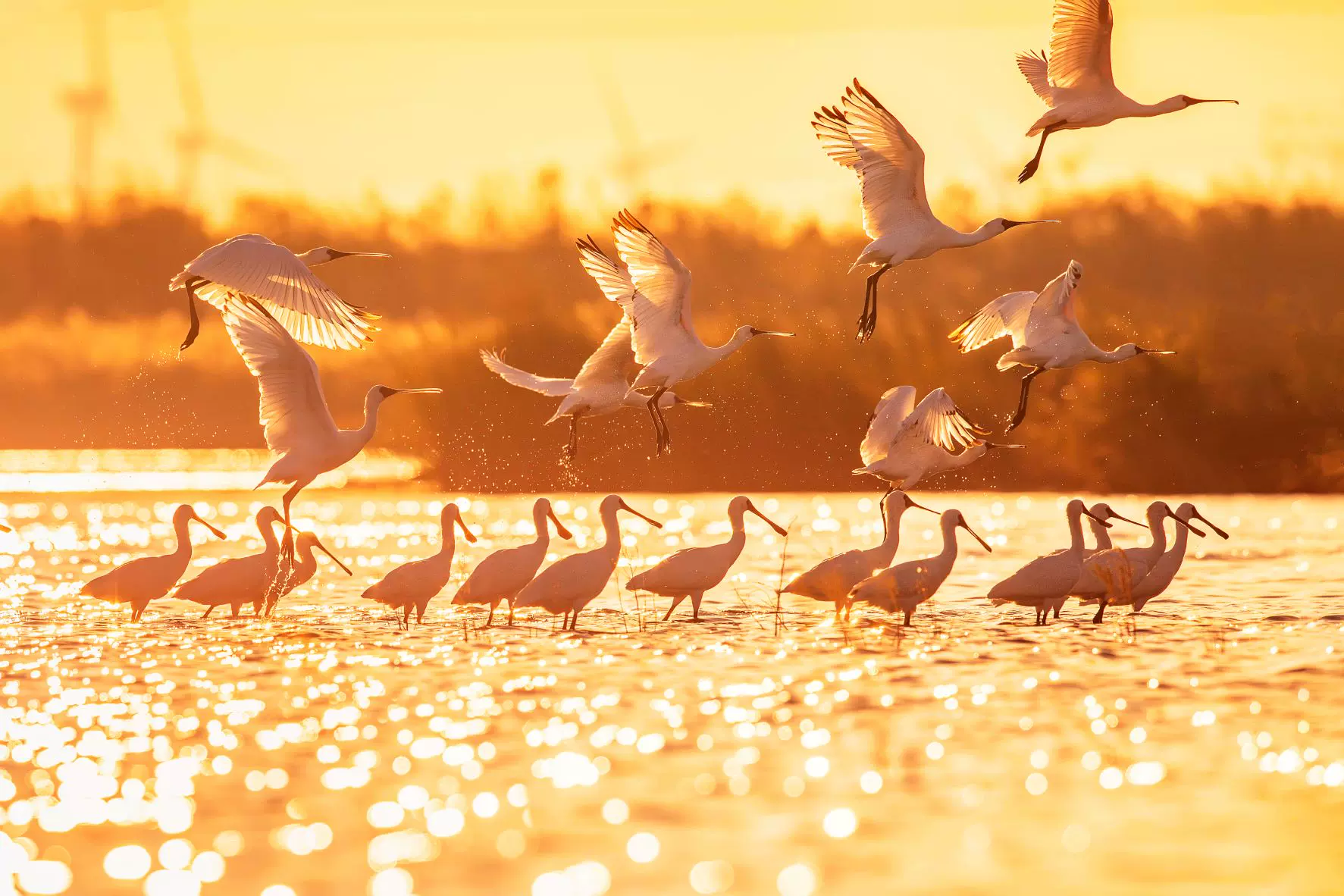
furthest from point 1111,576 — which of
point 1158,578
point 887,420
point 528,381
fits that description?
point 528,381

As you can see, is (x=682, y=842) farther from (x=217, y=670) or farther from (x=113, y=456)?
(x=113, y=456)

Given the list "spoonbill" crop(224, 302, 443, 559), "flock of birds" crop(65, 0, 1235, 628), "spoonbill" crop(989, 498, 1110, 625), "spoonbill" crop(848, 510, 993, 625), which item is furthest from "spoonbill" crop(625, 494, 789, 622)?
"spoonbill" crop(224, 302, 443, 559)

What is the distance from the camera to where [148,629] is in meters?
17.4

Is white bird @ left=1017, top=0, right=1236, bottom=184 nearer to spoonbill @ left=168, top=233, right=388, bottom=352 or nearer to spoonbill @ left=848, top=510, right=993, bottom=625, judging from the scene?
spoonbill @ left=848, top=510, right=993, bottom=625

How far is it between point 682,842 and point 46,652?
310 inches

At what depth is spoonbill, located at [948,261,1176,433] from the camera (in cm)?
1939

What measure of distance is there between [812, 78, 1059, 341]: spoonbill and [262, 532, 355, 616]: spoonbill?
564cm

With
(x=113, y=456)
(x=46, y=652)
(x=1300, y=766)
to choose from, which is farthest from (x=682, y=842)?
(x=113, y=456)

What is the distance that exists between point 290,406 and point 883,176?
5.80m

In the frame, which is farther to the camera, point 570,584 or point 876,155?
point 876,155

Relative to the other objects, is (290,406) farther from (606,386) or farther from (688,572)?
(688,572)

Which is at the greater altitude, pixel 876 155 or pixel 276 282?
pixel 876 155

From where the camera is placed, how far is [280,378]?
A: 60.4ft

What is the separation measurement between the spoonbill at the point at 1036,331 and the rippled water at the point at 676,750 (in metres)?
2.46
